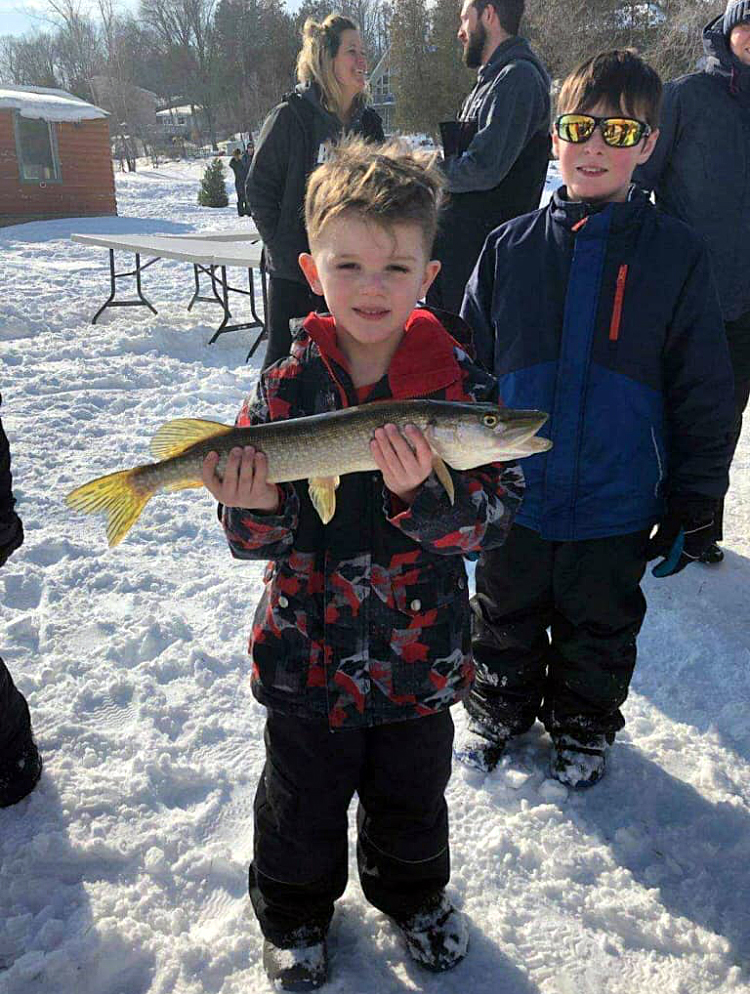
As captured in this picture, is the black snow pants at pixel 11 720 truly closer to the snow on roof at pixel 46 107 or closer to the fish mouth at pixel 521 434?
the fish mouth at pixel 521 434

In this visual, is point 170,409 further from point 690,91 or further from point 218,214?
point 218,214

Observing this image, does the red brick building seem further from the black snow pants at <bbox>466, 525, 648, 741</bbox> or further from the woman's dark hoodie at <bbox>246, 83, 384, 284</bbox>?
the black snow pants at <bbox>466, 525, 648, 741</bbox>

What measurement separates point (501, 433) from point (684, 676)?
6.62ft

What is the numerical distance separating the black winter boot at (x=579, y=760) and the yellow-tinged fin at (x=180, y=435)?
1675mm

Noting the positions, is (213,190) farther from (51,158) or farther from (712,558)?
(712,558)

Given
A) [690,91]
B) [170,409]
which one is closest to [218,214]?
[170,409]

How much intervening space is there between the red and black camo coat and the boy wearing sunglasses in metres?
0.65

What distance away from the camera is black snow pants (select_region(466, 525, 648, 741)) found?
243 cm

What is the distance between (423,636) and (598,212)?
1.50 meters

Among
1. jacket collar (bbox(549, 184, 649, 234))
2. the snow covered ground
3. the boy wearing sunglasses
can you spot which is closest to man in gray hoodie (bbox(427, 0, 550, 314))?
the boy wearing sunglasses

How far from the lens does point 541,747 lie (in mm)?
2693

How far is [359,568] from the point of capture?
1.74 meters

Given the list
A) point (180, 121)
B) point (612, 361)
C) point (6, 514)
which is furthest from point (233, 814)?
point (180, 121)

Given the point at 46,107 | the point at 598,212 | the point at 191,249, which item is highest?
the point at 46,107
